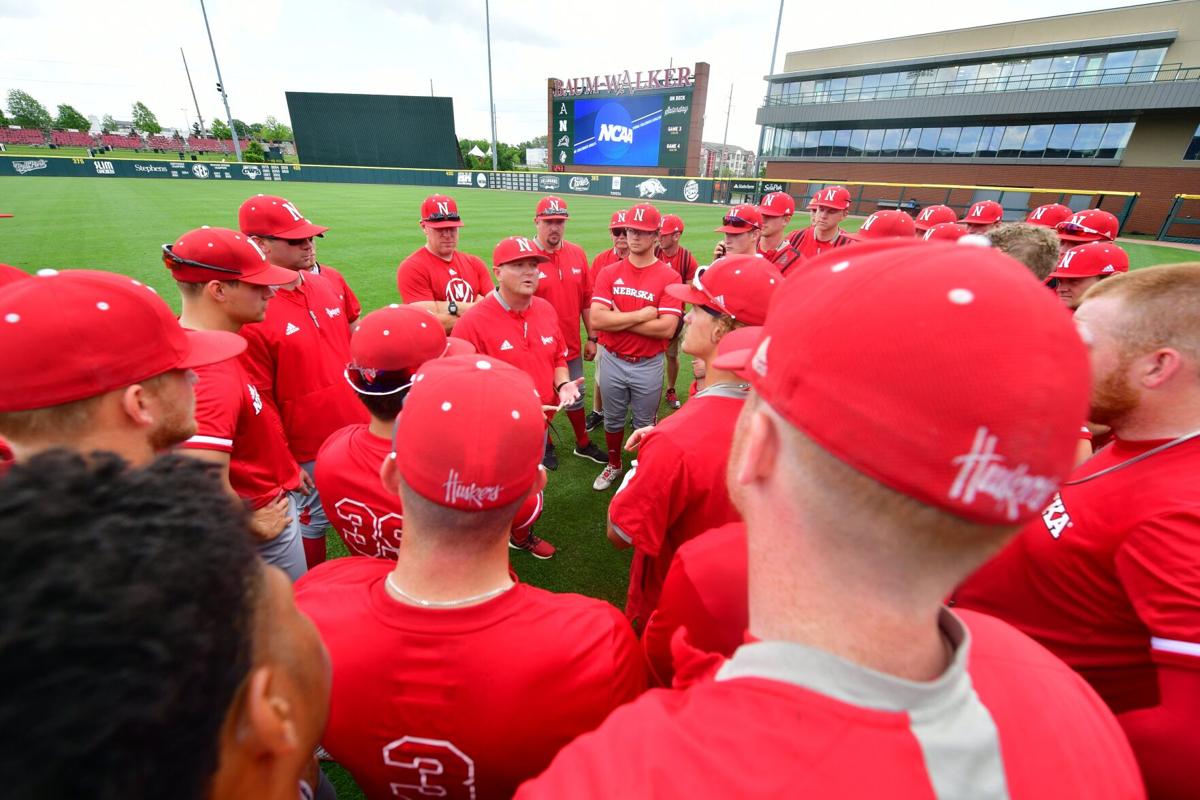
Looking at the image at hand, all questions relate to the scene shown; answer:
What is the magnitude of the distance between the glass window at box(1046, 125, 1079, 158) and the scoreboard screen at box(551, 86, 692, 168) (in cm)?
2200

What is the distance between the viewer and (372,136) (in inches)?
1639

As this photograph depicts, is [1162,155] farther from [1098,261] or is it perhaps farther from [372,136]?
[372,136]

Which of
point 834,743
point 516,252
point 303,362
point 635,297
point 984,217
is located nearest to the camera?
point 834,743

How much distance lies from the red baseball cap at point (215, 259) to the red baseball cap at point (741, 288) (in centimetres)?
244

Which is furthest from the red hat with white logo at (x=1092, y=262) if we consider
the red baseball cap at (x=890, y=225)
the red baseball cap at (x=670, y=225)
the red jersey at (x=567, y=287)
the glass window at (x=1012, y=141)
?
the glass window at (x=1012, y=141)

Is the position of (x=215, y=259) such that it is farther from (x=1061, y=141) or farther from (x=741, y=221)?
(x=1061, y=141)

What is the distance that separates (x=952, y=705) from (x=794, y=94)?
48.0 m

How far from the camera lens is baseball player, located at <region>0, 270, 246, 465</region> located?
159 centimetres

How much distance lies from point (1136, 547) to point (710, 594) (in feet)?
4.10

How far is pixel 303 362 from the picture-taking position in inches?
134

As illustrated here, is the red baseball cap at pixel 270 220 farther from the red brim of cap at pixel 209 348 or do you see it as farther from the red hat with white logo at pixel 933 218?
the red hat with white logo at pixel 933 218

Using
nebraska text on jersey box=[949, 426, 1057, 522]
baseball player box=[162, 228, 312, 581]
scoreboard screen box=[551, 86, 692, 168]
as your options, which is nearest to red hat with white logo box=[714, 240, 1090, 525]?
nebraska text on jersey box=[949, 426, 1057, 522]

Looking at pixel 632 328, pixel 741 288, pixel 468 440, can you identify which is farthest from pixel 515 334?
pixel 468 440

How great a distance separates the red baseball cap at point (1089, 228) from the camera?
6.57m
